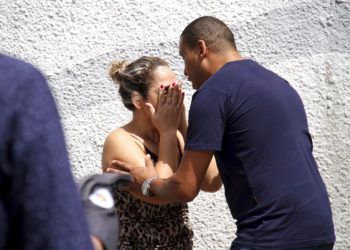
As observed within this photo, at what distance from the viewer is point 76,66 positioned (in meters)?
4.30

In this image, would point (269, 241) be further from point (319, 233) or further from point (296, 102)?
point (296, 102)

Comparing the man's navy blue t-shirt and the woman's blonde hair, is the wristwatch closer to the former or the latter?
the man's navy blue t-shirt

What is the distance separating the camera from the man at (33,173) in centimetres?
107

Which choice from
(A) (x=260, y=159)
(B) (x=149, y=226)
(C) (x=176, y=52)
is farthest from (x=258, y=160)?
(C) (x=176, y=52)

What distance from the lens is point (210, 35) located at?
10.3 ft

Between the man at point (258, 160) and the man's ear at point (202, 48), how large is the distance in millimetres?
233

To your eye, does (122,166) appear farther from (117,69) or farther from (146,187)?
(117,69)

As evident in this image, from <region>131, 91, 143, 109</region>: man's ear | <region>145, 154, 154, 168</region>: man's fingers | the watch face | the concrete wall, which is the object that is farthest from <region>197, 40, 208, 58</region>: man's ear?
the concrete wall

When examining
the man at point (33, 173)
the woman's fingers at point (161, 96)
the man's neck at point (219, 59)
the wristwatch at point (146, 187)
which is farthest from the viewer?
the woman's fingers at point (161, 96)

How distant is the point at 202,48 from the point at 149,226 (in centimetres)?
82

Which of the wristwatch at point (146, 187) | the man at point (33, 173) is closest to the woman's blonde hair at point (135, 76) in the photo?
the wristwatch at point (146, 187)

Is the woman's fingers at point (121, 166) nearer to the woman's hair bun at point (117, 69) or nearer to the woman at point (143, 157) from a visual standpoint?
the woman at point (143, 157)

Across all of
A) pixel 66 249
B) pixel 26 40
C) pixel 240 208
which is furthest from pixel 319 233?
pixel 26 40

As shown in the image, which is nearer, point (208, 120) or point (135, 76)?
point (208, 120)
